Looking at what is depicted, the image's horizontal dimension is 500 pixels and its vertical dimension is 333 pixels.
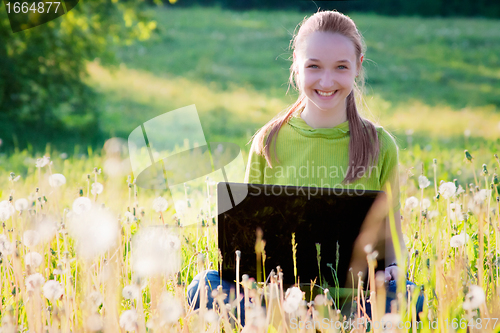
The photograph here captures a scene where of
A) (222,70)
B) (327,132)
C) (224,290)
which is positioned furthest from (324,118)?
(222,70)

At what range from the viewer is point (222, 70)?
51.3ft

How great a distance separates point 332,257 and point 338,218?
15 cm

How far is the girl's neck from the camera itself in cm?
262

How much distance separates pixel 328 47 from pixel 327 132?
0.43 m

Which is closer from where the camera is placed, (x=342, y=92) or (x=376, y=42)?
(x=342, y=92)

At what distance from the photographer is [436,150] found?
6391 mm

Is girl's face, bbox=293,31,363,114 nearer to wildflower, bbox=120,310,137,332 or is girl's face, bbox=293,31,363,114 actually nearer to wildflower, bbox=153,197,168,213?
wildflower, bbox=153,197,168,213

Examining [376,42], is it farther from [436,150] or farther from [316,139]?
[316,139]

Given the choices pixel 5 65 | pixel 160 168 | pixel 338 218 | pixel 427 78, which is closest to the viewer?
pixel 338 218

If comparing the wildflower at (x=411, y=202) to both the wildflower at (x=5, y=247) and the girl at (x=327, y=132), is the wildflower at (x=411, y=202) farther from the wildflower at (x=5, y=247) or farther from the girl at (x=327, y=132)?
the wildflower at (x=5, y=247)

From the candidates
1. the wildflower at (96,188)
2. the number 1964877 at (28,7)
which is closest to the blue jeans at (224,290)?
the wildflower at (96,188)

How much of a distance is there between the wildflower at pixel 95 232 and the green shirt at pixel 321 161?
2.44 ft

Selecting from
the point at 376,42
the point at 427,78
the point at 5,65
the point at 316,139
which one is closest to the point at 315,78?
the point at 316,139

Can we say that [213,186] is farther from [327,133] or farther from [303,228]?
[303,228]
